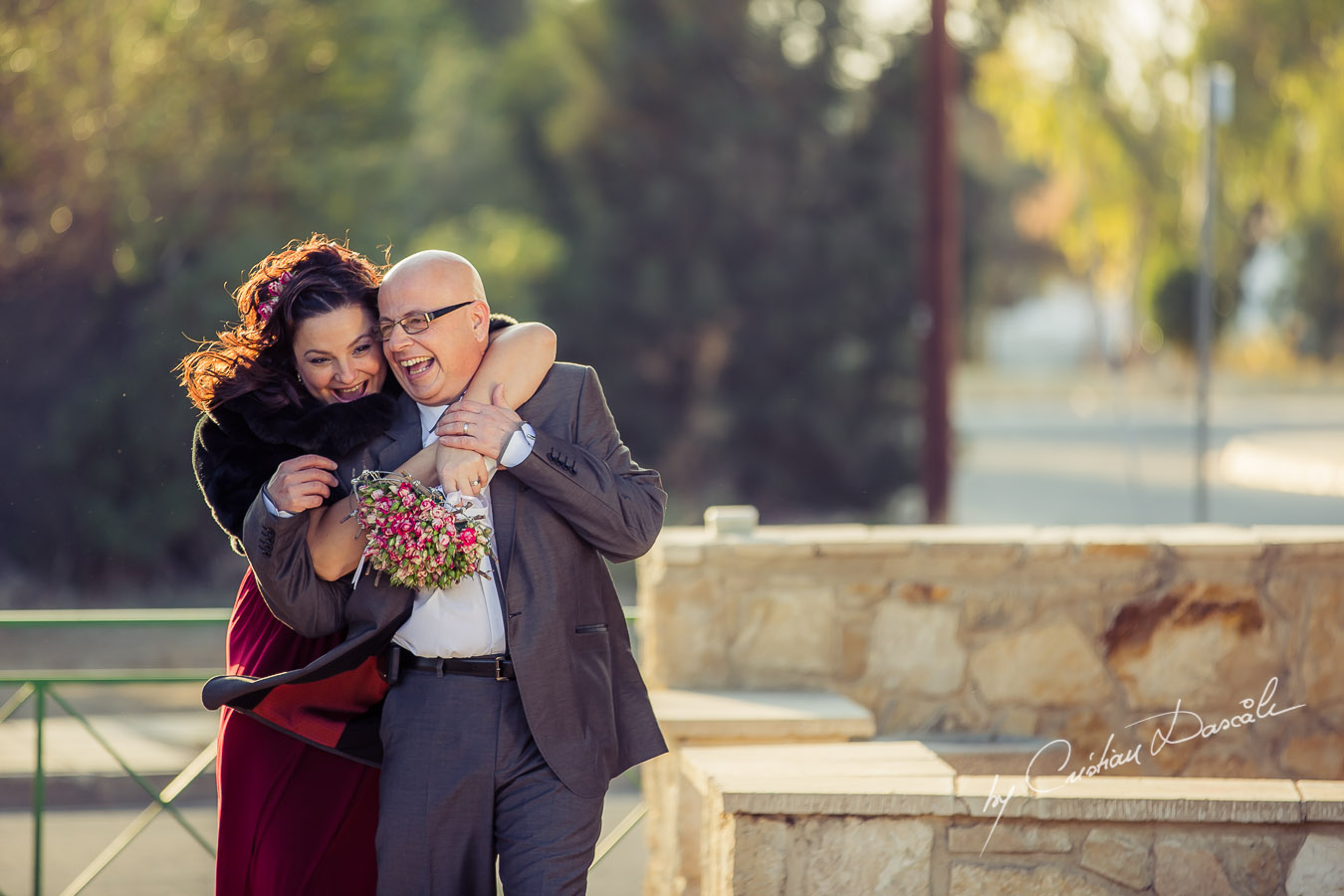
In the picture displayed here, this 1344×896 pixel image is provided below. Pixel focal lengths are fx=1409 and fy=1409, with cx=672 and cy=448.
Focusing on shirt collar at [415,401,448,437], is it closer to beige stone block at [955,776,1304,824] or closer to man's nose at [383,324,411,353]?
man's nose at [383,324,411,353]

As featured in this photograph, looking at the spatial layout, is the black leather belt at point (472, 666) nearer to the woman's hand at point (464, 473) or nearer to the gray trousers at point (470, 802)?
the gray trousers at point (470, 802)

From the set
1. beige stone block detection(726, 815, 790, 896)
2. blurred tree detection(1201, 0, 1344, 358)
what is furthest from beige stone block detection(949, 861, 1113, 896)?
blurred tree detection(1201, 0, 1344, 358)

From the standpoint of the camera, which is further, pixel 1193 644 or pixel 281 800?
pixel 1193 644

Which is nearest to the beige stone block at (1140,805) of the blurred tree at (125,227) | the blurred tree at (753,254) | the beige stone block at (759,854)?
the beige stone block at (759,854)

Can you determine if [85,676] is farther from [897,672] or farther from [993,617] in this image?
[993,617]

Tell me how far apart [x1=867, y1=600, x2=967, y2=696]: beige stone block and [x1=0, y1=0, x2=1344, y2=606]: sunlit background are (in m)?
3.61

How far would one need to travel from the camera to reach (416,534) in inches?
108

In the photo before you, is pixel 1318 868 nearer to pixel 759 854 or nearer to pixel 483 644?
pixel 759 854

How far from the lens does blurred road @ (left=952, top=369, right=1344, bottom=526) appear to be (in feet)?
55.5

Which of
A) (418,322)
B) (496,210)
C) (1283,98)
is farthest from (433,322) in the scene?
(1283,98)

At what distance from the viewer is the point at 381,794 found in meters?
2.98

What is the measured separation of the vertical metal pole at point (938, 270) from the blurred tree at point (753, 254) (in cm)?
493

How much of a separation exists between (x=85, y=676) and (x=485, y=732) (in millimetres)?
2293

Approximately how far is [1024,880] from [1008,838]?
0.10m
